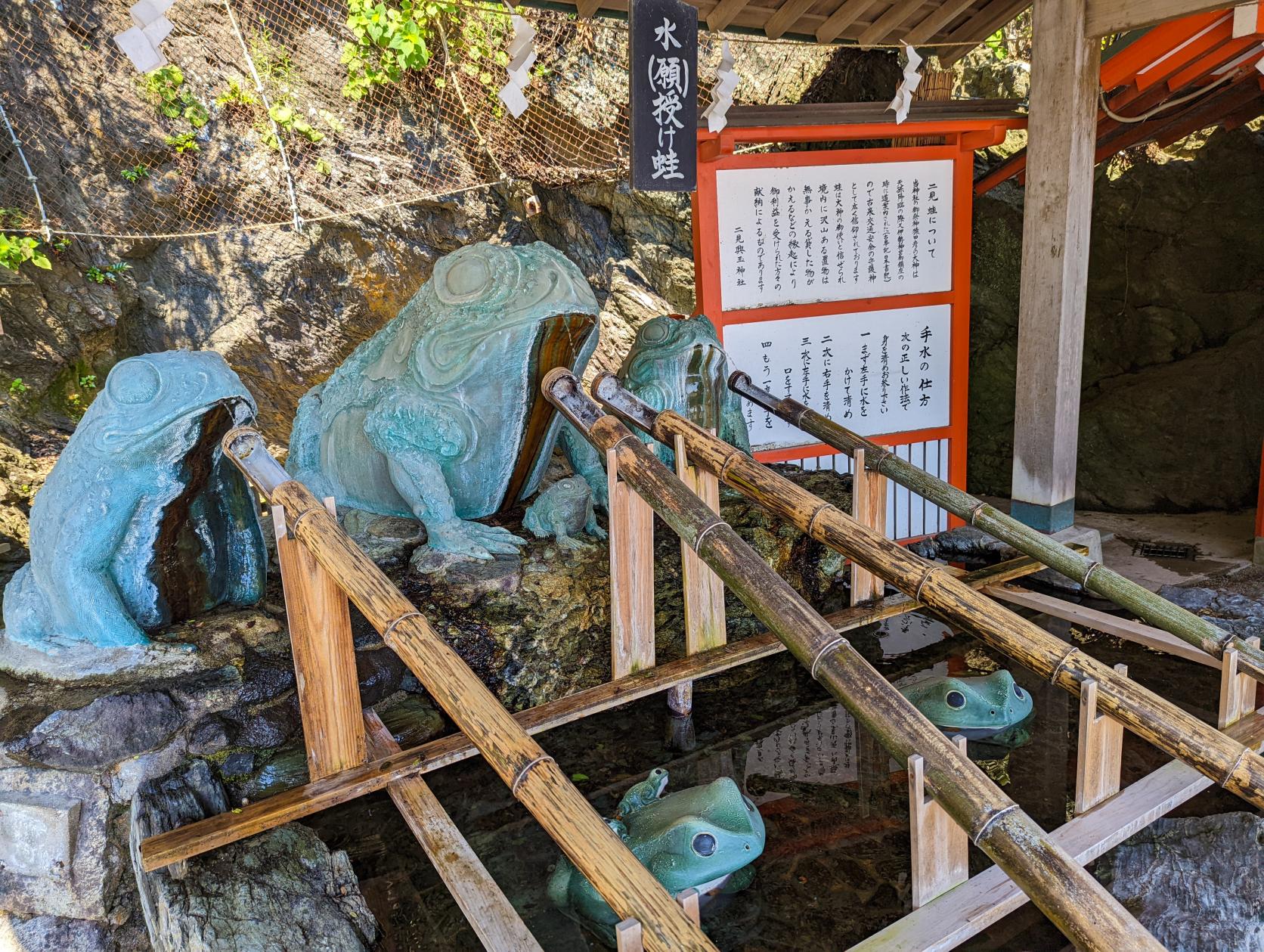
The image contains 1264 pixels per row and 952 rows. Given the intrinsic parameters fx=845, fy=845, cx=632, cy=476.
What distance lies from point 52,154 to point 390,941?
7.76 metres

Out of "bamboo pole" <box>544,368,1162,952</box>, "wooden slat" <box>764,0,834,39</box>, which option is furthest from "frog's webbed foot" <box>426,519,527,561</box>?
"wooden slat" <box>764,0,834,39</box>

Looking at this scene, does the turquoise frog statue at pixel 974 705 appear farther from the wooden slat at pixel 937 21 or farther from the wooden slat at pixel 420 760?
the wooden slat at pixel 937 21

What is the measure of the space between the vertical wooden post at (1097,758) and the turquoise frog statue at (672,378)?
80.8 inches

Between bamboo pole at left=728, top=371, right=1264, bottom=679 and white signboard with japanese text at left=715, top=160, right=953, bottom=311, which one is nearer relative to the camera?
bamboo pole at left=728, top=371, right=1264, bottom=679

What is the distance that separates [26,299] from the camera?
24.8ft

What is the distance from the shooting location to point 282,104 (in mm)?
7863

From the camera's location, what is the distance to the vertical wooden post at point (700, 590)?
340cm

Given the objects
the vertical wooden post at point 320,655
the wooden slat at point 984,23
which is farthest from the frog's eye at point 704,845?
the wooden slat at point 984,23

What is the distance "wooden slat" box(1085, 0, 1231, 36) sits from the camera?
4.19 meters

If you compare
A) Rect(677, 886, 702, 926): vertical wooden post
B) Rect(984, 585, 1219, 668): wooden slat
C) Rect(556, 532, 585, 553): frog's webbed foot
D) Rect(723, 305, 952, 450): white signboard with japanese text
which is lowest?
Rect(984, 585, 1219, 668): wooden slat

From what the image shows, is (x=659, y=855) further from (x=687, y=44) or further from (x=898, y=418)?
(x=898, y=418)

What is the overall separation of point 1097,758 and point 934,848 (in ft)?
2.54

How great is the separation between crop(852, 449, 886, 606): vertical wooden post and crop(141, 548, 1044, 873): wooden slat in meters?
0.10

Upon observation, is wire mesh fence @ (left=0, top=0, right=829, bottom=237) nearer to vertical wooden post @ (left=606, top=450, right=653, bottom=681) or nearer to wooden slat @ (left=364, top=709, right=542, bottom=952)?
vertical wooden post @ (left=606, top=450, right=653, bottom=681)
